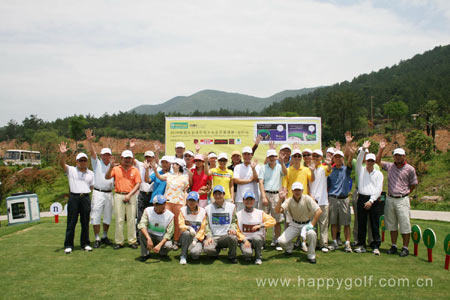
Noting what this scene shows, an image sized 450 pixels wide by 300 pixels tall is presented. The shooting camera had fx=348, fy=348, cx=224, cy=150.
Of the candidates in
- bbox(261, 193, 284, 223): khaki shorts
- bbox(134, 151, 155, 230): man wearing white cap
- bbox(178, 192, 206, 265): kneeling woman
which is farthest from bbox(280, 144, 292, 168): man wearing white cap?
bbox(134, 151, 155, 230): man wearing white cap

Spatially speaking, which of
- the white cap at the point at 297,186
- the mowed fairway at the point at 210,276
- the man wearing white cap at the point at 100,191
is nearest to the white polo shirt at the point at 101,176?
the man wearing white cap at the point at 100,191

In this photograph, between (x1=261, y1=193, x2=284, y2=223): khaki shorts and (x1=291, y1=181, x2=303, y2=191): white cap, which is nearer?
(x1=291, y1=181, x2=303, y2=191): white cap

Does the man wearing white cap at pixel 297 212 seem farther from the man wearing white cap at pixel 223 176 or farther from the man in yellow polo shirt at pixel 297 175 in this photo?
the man wearing white cap at pixel 223 176

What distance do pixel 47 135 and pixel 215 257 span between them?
1992 inches

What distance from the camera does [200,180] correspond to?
268 inches

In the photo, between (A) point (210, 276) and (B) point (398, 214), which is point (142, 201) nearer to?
(A) point (210, 276)

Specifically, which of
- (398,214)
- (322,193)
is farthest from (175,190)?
(398,214)

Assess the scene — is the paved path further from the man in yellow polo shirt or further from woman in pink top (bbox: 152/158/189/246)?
woman in pink top (bbox: 152/158/189/246)

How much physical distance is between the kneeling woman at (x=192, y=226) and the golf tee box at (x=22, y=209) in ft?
25.8

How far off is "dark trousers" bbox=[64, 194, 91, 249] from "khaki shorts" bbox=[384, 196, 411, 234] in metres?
5.82

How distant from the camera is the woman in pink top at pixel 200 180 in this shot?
6730 millimetres

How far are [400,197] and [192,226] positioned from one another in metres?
3.96

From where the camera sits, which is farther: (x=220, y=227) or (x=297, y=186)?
(x=297, y=186)

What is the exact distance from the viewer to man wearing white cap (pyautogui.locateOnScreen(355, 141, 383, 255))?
6.68 m
